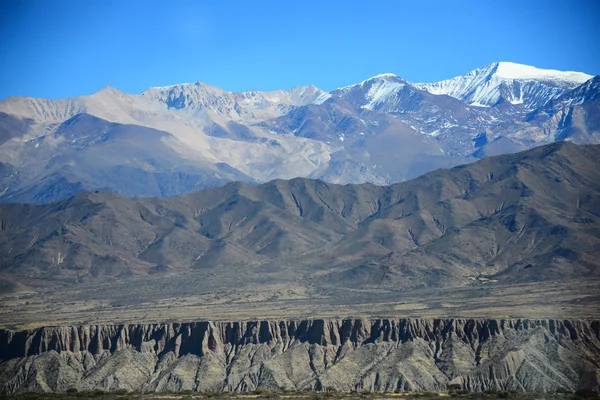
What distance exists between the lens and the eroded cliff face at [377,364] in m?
174

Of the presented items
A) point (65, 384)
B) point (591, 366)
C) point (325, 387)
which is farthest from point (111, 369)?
point (591, 366)

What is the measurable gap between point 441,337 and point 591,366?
33369 mm

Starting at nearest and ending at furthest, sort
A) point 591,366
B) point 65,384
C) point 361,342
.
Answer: point 591,366 < point 65,384 < point 361,342

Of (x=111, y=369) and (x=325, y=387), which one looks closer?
(x=325, y=387)

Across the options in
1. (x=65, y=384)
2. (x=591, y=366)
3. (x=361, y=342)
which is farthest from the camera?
(x=361, y=342)

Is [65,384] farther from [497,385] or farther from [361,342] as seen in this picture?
[497,385]

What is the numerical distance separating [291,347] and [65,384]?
41.3 metres

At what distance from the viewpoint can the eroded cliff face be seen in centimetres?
17400

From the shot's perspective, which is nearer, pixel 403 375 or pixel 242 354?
pixel 403 375

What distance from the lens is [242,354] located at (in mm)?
198875

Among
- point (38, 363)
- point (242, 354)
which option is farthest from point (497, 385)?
point (38, 363)

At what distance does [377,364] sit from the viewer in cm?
18575

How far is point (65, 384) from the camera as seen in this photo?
185 m

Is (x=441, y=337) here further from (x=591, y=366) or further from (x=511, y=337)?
(x=591, y=366)
